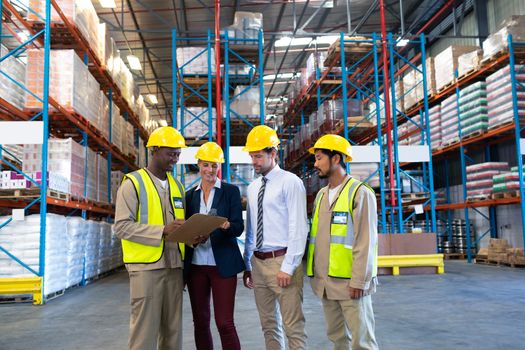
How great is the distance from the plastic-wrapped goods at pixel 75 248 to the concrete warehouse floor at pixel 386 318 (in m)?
0.32

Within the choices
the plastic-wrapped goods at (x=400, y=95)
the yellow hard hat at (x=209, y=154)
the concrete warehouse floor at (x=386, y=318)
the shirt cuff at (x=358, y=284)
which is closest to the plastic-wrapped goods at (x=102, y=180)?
the concrete warehouse floor at (x=386, y=318)

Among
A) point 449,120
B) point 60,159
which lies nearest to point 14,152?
point 60,159

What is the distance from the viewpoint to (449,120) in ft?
45.6

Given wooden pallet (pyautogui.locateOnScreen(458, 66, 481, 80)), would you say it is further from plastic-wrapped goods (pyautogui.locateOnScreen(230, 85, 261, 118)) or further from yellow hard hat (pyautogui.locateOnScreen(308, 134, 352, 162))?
yellow hard hat (pyautogui.locateOnScreen(308, 134, 352, 162))

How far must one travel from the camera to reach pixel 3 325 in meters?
5.70

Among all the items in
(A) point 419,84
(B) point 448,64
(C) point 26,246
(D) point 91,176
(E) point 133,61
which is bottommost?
(C) point 26,246

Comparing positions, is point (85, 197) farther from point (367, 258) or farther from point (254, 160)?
point (367, 258)

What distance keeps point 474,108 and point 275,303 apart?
1111 centimetres

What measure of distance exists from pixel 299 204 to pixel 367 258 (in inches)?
23.0

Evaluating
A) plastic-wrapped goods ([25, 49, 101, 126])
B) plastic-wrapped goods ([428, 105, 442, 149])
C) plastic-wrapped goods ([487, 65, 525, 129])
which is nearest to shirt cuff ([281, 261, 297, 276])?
plastic-wrapped goods ([25, 49, 101, 126])

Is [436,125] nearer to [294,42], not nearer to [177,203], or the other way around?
[294,42]

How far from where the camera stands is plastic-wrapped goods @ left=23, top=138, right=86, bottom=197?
8398 mm

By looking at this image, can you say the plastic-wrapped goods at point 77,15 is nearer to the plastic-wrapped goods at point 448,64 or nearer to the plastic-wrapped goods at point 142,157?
the plastic-wrapped goods at point 142,157

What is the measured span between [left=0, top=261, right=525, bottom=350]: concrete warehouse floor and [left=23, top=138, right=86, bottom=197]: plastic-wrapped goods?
2.16 metres
